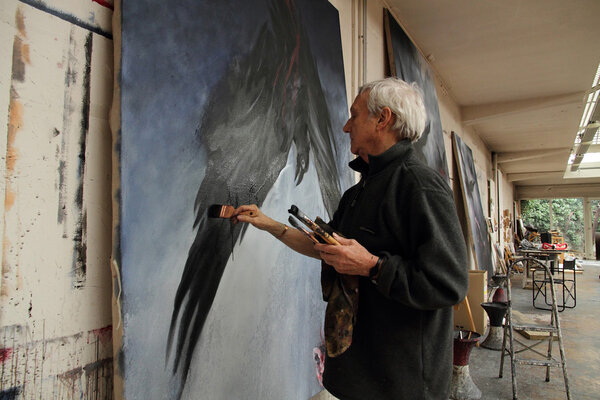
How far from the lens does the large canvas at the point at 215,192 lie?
0.97 m

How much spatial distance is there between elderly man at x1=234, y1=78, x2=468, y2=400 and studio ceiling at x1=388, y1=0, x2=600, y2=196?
263cm

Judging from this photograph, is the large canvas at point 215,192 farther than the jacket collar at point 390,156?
No

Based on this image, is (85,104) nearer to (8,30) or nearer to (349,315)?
(8,30)

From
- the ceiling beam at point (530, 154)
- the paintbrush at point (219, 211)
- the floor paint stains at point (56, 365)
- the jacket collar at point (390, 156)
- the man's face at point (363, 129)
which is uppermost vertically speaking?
the ceiling beam at point (530, 154)

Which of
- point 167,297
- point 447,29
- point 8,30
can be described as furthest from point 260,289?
point 447,29

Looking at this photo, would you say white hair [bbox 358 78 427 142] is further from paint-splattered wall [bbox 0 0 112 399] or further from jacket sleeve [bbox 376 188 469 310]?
paint-splattered wall [bbox 0 0 112 399]

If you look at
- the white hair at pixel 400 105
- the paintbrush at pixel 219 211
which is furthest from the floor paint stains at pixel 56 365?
the white hair at pixel 400 105

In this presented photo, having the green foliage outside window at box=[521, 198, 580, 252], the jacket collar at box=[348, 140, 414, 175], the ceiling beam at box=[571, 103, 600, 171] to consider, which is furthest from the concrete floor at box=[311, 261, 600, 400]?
the green foliage outside window at box=[521, 198, 580, 252]

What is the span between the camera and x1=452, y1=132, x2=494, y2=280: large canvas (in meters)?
5.42

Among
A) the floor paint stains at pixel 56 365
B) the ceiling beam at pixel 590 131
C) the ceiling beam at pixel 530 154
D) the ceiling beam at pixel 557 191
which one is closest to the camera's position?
the floor paint stains at pixel 56 365

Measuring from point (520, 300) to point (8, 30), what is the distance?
7611 millimetres

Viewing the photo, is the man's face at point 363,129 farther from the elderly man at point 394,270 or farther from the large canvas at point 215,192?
the large canvas at point 215,192

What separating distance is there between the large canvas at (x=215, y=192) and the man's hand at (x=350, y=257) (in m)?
0.42

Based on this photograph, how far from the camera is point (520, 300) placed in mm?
6613
